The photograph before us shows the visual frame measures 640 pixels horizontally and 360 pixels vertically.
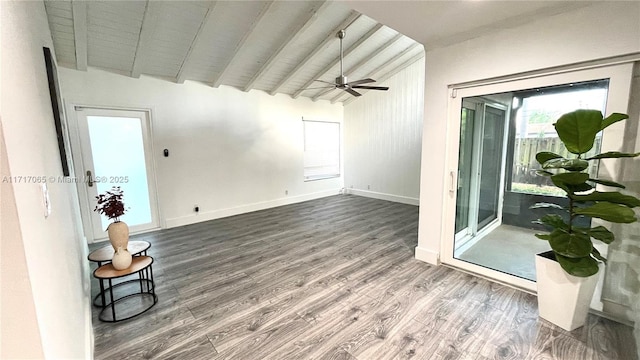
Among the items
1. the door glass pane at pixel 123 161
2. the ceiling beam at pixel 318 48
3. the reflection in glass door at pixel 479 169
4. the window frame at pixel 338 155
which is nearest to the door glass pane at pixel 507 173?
the reflection in glass door at pixel 479 169

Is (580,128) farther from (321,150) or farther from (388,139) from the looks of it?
(321,150)

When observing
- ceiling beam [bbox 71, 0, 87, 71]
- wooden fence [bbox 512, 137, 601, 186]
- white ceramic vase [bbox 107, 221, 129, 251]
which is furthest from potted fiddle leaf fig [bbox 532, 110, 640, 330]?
ceiling beam [bbox 71, 0, 87, 71]

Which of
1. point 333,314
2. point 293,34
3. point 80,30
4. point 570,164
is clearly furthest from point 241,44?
point 570,164

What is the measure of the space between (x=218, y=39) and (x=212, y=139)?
1905 mm

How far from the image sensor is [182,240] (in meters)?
4.07

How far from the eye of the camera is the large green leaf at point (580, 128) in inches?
70.4

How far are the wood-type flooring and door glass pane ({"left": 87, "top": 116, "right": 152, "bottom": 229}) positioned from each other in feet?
3.62

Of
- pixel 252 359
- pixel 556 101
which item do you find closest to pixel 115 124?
pixel 252 359

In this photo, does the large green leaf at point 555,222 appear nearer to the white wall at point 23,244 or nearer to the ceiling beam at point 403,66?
the white wall at point 23,244

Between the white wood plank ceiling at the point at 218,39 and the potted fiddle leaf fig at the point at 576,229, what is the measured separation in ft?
9.41

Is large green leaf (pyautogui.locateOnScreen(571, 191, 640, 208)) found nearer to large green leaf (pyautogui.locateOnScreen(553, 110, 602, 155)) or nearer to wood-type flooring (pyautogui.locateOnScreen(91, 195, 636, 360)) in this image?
large green leaf (pyautogui.locateOnScreen(553, 110, 602, 155))

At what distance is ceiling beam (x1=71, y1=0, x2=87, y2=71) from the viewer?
274 centimetres

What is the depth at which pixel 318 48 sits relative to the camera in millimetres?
4375

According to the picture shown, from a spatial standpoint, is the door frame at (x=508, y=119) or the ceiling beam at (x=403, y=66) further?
the ceiling beam at (x=403, y=66)
